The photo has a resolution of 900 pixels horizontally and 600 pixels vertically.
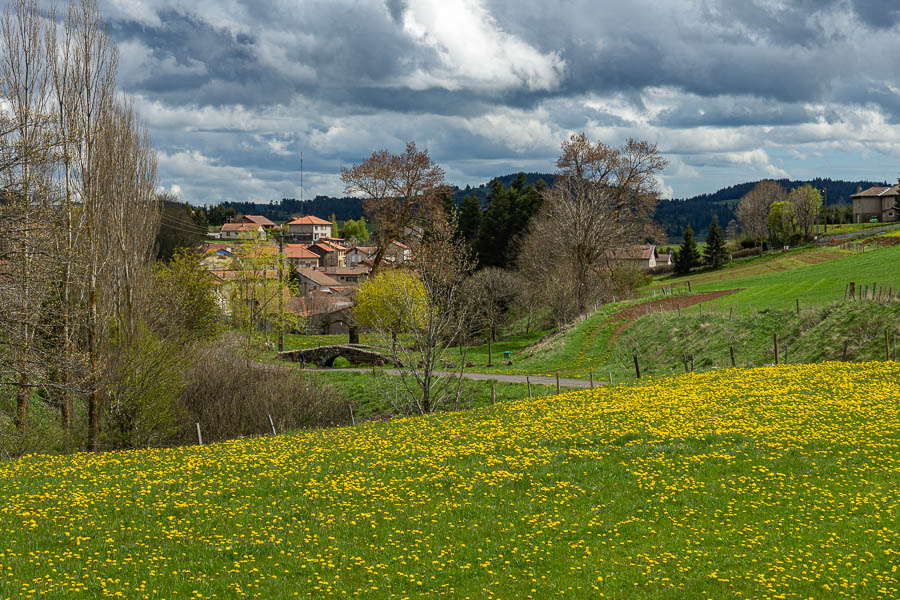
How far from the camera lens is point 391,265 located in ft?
251

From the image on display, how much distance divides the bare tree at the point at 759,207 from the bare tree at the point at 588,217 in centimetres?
5956

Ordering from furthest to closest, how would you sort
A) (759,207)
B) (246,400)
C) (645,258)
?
(759,207) < (645,258) < (246,400)

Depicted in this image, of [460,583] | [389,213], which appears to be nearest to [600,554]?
[460,583]

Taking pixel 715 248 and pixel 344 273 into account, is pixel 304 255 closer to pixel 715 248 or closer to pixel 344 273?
pixel 344 273

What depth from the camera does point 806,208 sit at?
447ft

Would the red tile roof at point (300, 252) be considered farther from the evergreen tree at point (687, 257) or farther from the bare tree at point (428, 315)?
the bare tree at point (428, 315)

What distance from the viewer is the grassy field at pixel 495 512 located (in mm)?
12306

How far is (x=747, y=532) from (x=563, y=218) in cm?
6187

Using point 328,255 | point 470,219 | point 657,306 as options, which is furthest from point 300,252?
point 657,306

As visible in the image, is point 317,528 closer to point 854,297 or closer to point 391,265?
point 854,297

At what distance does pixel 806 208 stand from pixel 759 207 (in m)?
11.7

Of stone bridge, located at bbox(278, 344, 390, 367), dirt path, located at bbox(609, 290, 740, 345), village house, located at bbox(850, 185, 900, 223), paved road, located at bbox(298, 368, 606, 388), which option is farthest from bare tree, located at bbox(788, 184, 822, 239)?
paved road, located at bbox(298, 368, 606, 388)

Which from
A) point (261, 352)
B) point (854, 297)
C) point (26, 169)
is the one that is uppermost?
point (26, 169)

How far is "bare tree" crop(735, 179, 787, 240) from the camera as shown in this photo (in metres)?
144
